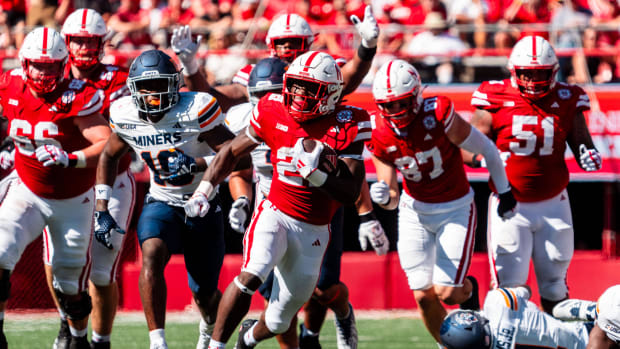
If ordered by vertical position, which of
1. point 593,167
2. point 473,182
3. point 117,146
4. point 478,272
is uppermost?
point 117,146

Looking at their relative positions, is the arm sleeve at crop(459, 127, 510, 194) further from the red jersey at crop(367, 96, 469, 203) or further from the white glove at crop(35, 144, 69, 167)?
the white glove at crop(35, 144, 69, 167)

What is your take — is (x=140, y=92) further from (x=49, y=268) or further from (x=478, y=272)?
(x=478, y=272)

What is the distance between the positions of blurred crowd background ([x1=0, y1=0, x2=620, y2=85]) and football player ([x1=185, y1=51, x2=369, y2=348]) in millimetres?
4481

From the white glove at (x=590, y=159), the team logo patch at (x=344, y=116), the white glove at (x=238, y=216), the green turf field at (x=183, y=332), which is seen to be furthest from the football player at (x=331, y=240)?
the white glove at (x=590, y=159)

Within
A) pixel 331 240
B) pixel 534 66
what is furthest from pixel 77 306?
pixel 534 66

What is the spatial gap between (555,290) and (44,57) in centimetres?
354

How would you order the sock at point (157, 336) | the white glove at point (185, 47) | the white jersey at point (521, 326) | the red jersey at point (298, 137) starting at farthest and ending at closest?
1. the white glove at point (185, 47)
2. the sock at point (157, 336)
3. the red jersey at point (298, 137)
4. the white jersey at point (521, 326)

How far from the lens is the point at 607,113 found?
945cm

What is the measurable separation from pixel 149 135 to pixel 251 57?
14.3ft

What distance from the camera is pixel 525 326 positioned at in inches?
191

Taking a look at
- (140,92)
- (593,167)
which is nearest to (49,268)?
(140,92)

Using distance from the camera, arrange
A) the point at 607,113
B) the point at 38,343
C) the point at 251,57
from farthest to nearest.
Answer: the point at 251,57 < the point at 607,113 < the point at 38,343

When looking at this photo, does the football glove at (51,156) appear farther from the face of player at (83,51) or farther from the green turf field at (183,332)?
the green turf field at (183,332)

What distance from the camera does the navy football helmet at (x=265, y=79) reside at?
620 cm
